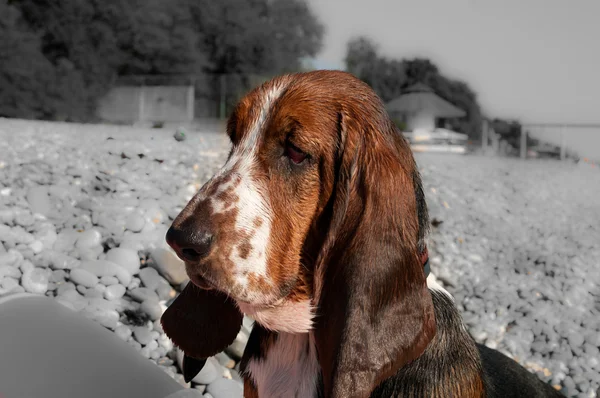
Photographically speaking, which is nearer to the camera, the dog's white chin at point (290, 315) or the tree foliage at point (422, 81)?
the dog's white chin at point (290, 315)

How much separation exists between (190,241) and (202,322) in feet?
2.53

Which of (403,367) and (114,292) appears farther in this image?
(114,292)

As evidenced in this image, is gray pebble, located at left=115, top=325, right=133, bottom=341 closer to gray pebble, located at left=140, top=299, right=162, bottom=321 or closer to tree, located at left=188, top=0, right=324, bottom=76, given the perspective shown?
gray pebble, located at left=140, top=299, right=162, bottom=321

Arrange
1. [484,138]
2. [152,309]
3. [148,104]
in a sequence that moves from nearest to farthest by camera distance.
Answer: [152,309], [484,138], [148,104]

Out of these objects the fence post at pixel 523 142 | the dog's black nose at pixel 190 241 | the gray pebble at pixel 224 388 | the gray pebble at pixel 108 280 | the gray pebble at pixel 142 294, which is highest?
the fence post at pixel 523 142

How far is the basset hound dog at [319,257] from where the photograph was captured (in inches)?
92.4

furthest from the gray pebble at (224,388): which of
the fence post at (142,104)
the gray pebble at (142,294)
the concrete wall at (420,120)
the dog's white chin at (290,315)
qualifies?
the concrete wall at (420,120)

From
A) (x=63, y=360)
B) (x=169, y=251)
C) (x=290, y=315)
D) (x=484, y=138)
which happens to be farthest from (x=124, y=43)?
(x=290, y=315)

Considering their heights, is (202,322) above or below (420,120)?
below

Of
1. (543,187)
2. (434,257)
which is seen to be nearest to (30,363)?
(434,257)

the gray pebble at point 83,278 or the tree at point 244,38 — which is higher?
the tree at point 244,38

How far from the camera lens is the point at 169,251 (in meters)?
5.88

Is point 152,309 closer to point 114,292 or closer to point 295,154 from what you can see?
point 114,292

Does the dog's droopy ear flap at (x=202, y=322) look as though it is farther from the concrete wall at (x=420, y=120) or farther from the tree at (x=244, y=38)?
the concrete wall at (x=420, y=120)
